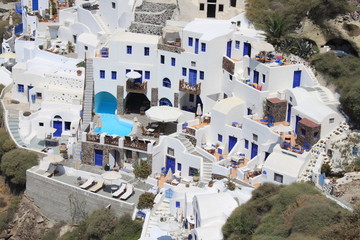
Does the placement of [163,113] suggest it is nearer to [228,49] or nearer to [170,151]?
[170,151]

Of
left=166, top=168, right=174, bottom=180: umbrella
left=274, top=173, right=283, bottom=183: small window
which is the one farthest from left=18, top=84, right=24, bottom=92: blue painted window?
left=274, top=173, right=283, bottom=183: small window

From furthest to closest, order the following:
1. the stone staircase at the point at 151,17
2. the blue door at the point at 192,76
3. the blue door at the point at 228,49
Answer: the stone staircase at the point at 151,17 → the blue door at the point at 192,76 → the blue door at the point at 228,49

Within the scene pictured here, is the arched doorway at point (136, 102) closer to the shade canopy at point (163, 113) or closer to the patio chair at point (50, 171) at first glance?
the shade canopy at point (163, 113)

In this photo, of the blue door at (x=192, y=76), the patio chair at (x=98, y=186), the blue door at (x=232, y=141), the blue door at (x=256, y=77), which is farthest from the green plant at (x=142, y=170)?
the blue door at (x=256, y=77)

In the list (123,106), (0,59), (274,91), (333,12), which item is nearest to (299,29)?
(333,12)

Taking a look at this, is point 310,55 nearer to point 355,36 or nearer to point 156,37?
point 355,36
